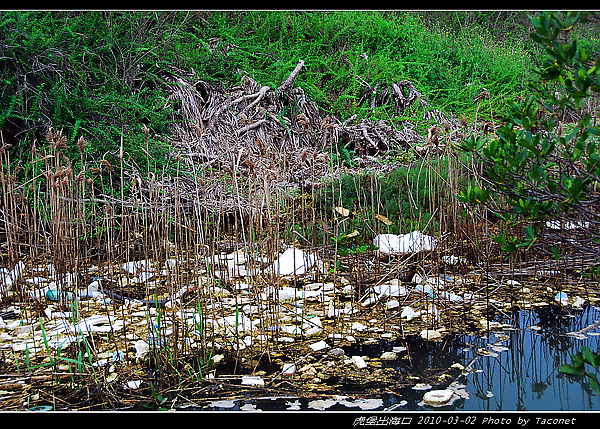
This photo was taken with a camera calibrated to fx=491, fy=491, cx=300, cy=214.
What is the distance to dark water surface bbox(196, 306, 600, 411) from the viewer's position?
239 centimetres

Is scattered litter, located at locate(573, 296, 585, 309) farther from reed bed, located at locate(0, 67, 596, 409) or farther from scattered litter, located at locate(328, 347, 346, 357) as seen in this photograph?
scattered litter, located at locate(328, 347, 346, 357)

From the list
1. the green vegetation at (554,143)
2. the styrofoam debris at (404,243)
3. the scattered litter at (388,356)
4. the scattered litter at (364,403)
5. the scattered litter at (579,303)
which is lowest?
the scattered litter at (364,403)

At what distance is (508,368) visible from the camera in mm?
2736

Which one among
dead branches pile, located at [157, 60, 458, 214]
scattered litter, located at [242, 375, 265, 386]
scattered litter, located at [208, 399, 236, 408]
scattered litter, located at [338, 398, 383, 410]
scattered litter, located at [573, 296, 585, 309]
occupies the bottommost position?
scattered litter, located at [338, 398, 383, 410]

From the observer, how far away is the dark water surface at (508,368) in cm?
239

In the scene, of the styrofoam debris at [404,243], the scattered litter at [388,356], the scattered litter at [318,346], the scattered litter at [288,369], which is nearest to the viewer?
the scattered litter at [288,369]

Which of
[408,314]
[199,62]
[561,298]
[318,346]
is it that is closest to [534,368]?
[408,314]

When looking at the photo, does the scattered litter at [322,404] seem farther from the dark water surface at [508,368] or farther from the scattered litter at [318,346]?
the scattered litter at [318,346]

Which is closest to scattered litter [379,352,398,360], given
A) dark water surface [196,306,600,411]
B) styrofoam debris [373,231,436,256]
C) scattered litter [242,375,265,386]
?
dark water surface [196,306,600,411]

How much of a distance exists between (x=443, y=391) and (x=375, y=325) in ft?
2.92

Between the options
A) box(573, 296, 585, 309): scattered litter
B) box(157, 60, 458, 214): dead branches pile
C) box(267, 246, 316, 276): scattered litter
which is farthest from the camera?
box(157, 60, 458, 214): dead branches pile

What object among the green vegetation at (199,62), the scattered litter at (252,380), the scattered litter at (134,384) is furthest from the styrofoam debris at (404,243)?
the green vegetation at (199,62)

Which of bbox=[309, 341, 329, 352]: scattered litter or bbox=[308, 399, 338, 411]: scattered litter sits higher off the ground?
bbox=[309, 341, 329, 352]: scattered litter

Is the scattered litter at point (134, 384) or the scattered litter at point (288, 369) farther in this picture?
the scattered litter at point (288, 369)
